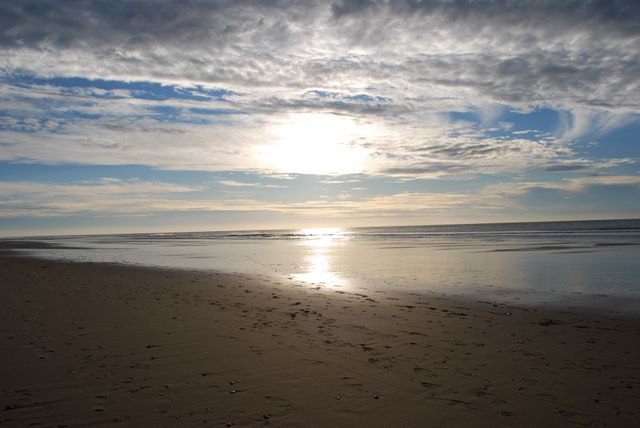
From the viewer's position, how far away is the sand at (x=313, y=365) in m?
5.95

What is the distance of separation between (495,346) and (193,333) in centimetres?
669

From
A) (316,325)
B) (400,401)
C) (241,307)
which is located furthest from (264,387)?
(241,307)

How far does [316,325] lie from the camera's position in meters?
11.2

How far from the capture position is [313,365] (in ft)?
26.2

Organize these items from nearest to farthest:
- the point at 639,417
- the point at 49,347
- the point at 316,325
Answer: the point at 639,417 < the point at 49,347 < the point at 316,325

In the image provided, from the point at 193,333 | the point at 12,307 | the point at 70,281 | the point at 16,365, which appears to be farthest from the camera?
the point at 70,281

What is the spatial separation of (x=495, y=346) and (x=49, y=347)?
905cm

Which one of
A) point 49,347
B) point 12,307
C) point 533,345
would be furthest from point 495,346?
point 12,307

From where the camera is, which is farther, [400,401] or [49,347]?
[49,347]

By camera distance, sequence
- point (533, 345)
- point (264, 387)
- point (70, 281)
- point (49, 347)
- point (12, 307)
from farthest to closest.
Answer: point (70, 281)
point (12, 307)
point (533, 345)
point (49, 347)
point (264, 387)

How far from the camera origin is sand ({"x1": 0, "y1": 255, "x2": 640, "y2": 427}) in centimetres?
595

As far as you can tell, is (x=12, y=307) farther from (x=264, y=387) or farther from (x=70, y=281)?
(x=264, y=387)

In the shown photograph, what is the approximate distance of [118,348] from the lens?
8766 millimetres

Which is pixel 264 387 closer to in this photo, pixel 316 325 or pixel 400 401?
pixel 400 401
